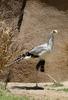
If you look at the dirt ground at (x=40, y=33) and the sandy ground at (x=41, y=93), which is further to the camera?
the dirt ground at (x=40, y=33)

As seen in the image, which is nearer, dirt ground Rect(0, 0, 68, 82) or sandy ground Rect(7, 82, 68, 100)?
sandy ground Rect(7, 82, 68, 100)

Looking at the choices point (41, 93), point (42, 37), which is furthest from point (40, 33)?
point (41, 93)

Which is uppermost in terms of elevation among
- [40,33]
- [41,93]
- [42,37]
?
[41,93]

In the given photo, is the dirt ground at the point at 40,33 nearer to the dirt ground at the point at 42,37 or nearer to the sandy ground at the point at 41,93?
the dirt ground at the point at 42,37

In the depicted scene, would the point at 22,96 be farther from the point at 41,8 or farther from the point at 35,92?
the point at 41,8

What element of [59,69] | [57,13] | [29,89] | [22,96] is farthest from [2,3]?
[22,96]

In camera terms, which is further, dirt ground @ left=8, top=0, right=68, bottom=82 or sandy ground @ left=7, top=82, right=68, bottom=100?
dirt ground @ left=8, top=0, right=68, bottom=82

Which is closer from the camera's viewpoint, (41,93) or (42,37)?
(41,93)

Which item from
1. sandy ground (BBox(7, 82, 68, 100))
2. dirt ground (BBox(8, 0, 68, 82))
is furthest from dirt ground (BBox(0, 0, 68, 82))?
sandy ground (BBox(7, 82, 68, 100))

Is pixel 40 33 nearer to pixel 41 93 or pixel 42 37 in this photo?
pixel 42 37

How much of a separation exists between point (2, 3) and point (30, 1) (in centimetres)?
106

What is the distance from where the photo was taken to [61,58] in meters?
14.6

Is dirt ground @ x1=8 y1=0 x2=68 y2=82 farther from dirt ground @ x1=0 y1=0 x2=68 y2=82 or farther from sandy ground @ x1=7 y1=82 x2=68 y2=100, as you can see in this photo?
sandy ground @ x1=7 y1=82 x2=68 y2=100

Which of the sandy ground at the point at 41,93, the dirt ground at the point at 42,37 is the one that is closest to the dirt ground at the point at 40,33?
the dirt ground at the point at 42,37
